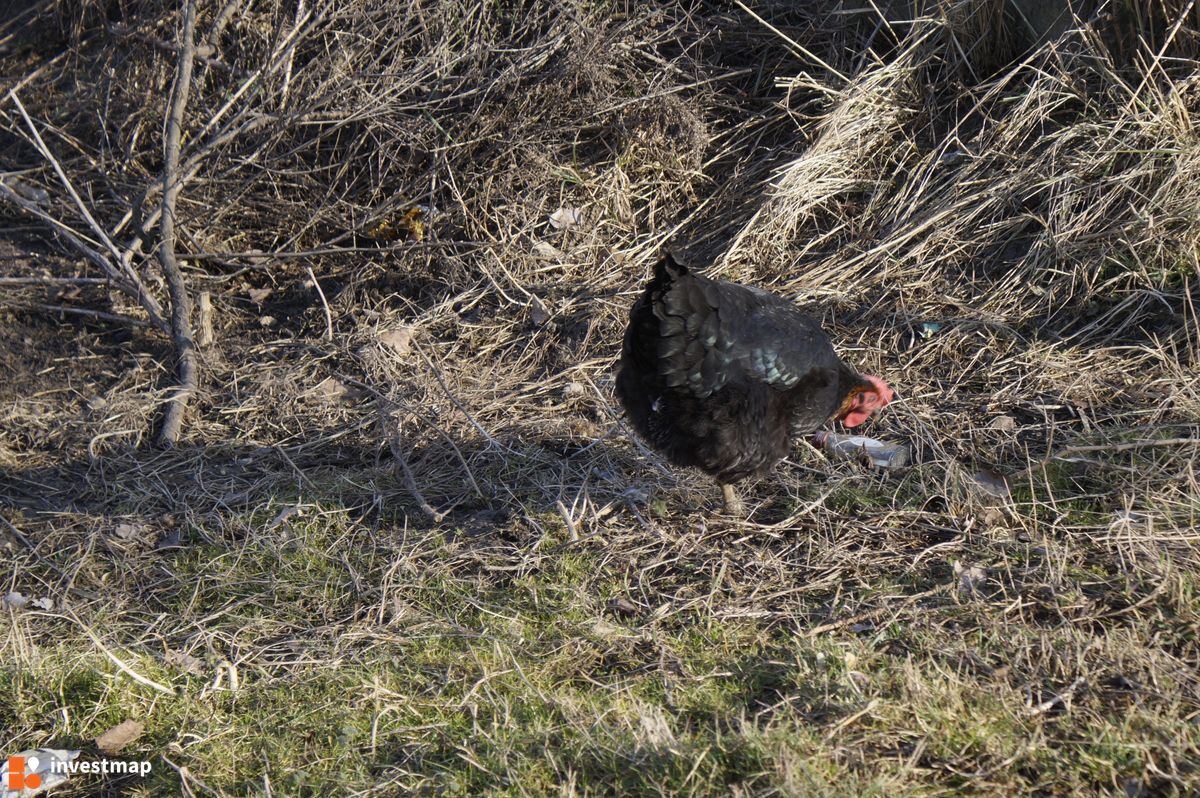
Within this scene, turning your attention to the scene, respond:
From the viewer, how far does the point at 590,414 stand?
4.36 meters

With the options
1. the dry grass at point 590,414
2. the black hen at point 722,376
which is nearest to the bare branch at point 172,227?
the dry grass at point 590,414

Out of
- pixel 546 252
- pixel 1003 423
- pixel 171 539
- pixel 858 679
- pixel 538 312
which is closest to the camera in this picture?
pixel 858 679

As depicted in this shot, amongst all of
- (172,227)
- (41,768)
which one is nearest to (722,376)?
(41,768)

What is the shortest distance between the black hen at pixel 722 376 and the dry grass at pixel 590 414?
319 millimetres

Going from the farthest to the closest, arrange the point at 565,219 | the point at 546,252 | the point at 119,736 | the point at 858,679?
the point at 565,219 → the point at 546,252 → the point at 119,736 → the point at 858,679

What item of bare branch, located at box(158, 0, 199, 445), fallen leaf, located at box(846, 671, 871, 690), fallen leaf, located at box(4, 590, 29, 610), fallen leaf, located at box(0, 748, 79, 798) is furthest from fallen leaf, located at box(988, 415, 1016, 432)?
fallen leaf, located at box(4, 590, 29, 610)

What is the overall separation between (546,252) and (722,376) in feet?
7.00

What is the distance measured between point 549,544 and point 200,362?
2.28 m

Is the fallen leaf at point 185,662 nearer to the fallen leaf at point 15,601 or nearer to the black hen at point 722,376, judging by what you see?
the fallen leaf at point 15,601

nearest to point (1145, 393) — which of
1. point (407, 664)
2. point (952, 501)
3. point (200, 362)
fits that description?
point (952, 501)

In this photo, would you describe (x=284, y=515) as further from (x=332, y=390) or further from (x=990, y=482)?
(x=990, y=482)

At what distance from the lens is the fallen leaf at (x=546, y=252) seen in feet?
17.0

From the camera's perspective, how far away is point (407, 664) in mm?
2973

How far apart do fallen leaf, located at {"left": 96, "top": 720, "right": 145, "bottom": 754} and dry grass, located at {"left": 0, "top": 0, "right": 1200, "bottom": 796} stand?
0.03 metres
